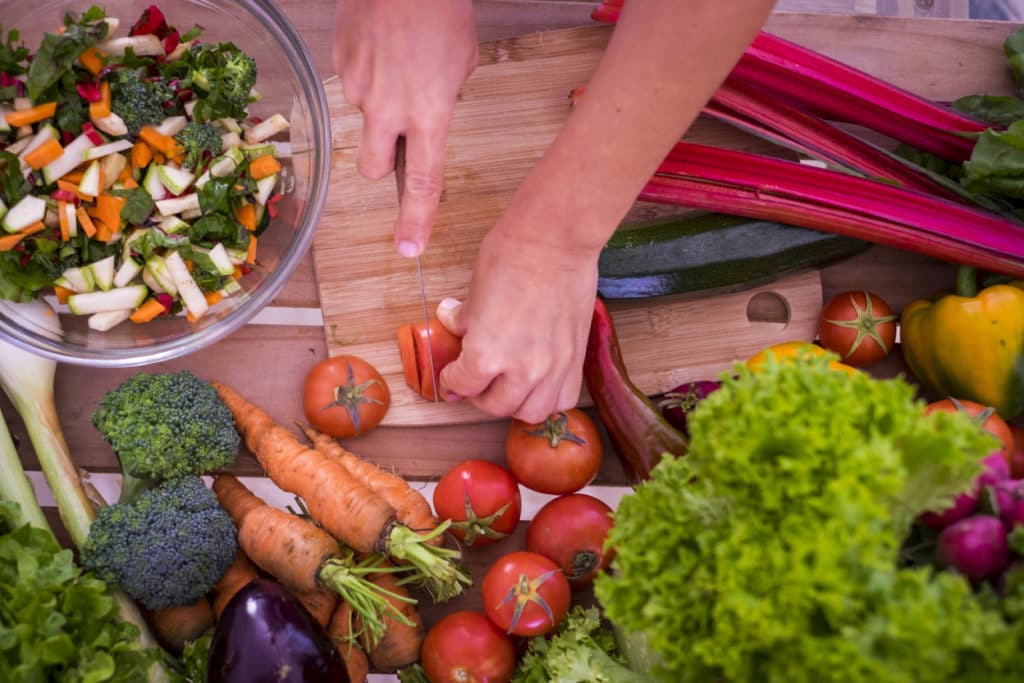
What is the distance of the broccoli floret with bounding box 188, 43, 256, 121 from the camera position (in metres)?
1.24

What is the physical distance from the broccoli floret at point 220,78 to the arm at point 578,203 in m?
0.44

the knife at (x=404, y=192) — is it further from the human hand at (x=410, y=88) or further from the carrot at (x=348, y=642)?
the carrot at (x=348, y=642)

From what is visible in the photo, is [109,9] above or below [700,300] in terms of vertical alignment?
above

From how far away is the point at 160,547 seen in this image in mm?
1197

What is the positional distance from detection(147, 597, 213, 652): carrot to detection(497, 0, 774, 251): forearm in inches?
29.8

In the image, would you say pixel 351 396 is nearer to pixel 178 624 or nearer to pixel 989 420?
pixel 178 624

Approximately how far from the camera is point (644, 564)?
905 mm

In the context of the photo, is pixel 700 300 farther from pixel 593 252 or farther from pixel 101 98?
pixel 101 98

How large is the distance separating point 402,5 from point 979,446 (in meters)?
0.89

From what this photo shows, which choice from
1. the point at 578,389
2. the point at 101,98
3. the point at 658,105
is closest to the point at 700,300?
the point at 578,389

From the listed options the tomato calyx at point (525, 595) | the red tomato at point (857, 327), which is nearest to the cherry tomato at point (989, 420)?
the red tomato at point (857, 327)

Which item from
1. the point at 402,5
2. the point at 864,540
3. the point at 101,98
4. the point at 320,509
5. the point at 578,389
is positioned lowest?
the point at 320,509

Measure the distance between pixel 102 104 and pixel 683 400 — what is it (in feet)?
3.18

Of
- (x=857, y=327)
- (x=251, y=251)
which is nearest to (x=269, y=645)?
(x=251, y=251)
